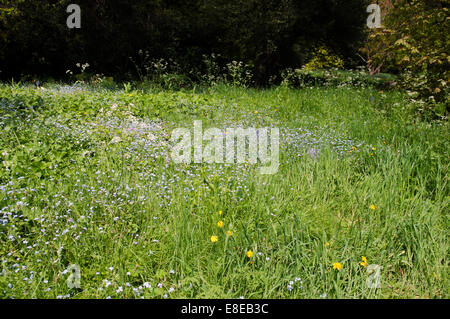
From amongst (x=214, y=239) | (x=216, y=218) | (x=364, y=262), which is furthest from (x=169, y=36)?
(x=364, y=262)

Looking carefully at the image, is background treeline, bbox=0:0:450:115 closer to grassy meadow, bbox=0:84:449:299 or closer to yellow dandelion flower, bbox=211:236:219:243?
grassy meadow, bbox=0:84:449:299

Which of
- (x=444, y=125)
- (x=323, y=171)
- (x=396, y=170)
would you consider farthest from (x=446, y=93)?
(x=323, y=171)

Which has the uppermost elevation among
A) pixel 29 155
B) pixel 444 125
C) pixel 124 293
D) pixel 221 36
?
pixel 221 36

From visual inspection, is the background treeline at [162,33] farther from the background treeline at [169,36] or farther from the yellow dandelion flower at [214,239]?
the yellow dandelion flower at [214,239]

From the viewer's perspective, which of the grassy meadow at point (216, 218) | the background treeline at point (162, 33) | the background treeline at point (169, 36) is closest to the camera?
the grassy meadow at point (216, 218)

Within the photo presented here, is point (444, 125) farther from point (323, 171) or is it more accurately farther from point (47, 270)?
point (47, 270)

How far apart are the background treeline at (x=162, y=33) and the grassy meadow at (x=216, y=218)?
6.49m

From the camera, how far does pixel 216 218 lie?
7.55 feet

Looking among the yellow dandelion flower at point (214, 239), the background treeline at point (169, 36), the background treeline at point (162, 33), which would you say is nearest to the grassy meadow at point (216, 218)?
the yellow dandelion flower at point (214, 239)

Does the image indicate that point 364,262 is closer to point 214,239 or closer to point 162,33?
point 214,239

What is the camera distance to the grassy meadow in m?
1.88

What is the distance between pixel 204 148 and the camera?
12.0ft

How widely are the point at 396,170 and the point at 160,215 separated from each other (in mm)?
2166

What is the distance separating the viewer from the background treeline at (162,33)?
9500 millimetres
